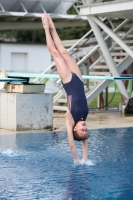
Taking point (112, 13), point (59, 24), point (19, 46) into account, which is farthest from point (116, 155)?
point (19, 46)

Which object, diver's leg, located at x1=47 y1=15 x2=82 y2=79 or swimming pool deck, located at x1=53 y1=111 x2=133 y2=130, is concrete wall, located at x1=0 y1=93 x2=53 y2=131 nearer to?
swimming pool deck, located at x1=53 y1=111 x2=133 y2=130

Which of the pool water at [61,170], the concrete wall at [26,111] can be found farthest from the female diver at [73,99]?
the concrete wall at [26,111]

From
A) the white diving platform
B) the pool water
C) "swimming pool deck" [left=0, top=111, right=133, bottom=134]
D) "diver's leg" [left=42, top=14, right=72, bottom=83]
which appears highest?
the white diving platform

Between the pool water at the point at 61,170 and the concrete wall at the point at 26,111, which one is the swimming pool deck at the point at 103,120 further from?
the pool water at the point at 61,170

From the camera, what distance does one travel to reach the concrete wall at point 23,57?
3406 cm

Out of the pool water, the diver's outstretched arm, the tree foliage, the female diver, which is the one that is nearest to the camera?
the pool water

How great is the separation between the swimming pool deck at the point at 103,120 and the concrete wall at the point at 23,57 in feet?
56.0

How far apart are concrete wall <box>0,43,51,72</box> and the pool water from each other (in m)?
22.7

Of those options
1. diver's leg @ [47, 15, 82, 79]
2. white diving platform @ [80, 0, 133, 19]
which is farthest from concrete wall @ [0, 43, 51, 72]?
diver's leg @ [47, 15, 82, 79]

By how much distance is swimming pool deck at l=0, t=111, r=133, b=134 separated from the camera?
1397 cm

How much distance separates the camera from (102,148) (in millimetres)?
10156

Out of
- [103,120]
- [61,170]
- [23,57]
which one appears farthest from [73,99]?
[23,57]

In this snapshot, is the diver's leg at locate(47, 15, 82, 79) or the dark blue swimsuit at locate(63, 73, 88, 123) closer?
the dark blue swimsuit at locate(63, 73, 88, 123)

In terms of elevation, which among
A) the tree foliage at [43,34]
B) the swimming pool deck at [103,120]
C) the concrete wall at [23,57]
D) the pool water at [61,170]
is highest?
the tree foliage at [43,34]
